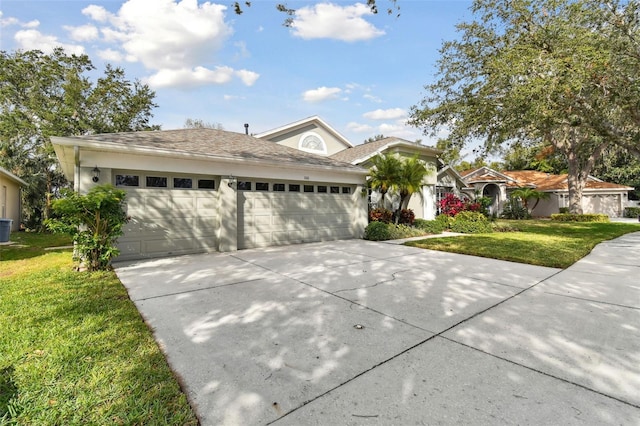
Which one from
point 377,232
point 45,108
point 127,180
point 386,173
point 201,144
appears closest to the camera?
point 127,180

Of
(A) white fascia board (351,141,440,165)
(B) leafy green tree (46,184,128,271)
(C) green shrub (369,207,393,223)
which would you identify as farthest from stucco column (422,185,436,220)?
(B) leafy green tree (46,184,128,271)

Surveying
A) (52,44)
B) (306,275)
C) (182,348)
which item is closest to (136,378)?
(182,348)

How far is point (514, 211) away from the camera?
2383 cm

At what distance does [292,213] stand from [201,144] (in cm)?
359

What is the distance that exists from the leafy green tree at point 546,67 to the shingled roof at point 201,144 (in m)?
6.10

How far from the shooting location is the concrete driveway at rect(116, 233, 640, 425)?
6.90 ft

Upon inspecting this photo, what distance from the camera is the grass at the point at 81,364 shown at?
2.02 metres

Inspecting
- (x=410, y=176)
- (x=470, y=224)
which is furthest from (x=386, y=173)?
(x=470, y=224)

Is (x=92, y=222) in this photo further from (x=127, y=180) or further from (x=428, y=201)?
(x=428, y=201)

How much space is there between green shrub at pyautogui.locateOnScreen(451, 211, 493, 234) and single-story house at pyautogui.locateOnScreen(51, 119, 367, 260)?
531 cm

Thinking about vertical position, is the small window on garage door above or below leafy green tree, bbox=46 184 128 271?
above

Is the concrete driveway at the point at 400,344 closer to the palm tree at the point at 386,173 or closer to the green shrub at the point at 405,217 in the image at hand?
the palm tree at the point at 386,173

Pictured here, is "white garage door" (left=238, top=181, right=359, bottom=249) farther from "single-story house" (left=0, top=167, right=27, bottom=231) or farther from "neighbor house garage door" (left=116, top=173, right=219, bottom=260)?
"single-story house" (left=0, top=167, right=27, bottom=231)

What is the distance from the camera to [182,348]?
2.95 meters
